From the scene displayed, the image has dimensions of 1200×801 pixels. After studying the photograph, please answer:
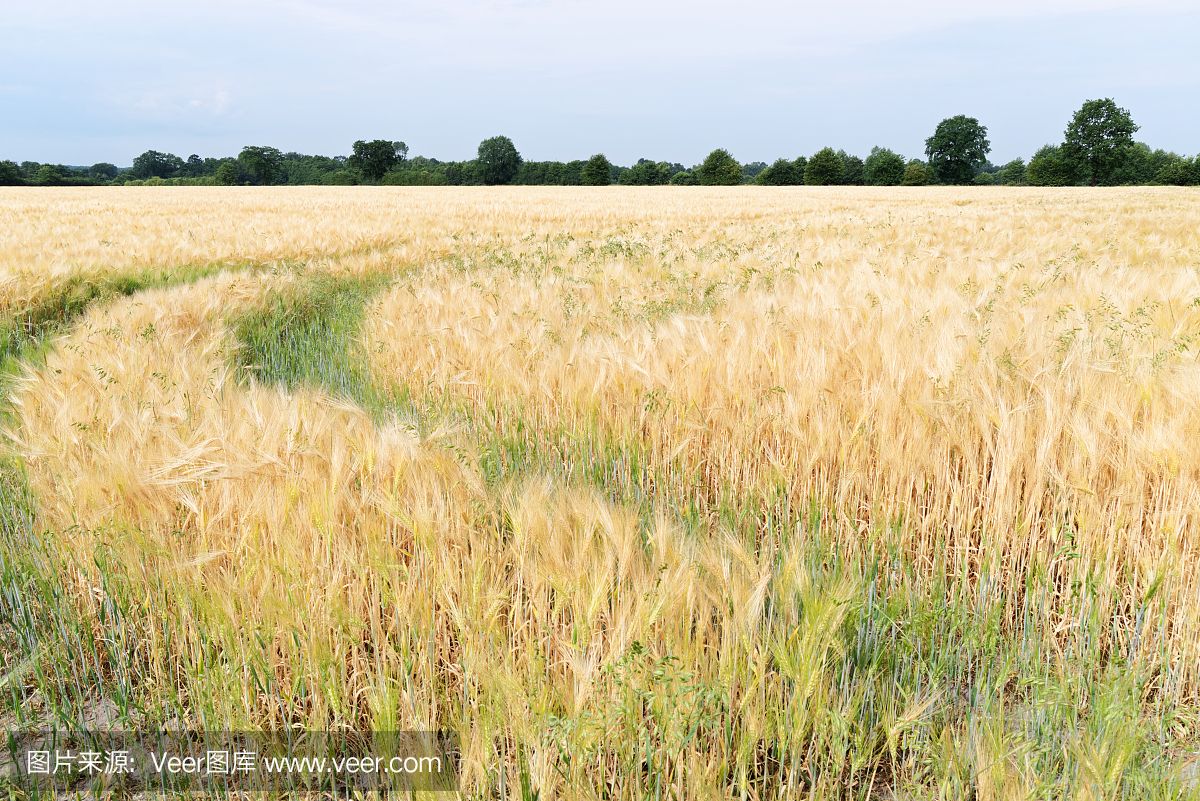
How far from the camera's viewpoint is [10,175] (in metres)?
73.2

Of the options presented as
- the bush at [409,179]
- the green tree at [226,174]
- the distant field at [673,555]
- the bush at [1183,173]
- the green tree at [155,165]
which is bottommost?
the distant field at [673,555]

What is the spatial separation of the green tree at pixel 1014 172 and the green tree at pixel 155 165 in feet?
407

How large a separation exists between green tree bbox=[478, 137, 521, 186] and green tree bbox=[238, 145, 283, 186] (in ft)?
92.8

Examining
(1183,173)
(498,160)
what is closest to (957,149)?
(1183,173)

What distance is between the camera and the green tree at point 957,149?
246ft

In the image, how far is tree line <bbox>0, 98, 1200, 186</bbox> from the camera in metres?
62.6

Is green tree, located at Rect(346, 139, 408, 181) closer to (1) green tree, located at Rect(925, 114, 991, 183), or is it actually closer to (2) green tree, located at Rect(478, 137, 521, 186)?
(2) green tree, located at Rect(478, 137, 521, 186)

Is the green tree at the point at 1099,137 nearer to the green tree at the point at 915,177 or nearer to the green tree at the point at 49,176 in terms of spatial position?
the green tree at the point at 915,177

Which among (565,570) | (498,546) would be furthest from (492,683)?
(498,546)

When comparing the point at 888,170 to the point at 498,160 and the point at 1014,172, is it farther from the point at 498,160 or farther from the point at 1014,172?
the point at 498,160

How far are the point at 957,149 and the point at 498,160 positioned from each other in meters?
57.4

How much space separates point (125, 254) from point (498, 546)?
885cm

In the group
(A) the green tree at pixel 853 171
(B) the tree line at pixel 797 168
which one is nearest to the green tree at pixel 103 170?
(B) the tree line at pixel 797 168

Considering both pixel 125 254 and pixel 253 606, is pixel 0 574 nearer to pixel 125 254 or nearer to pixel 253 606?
pixel 253 606
